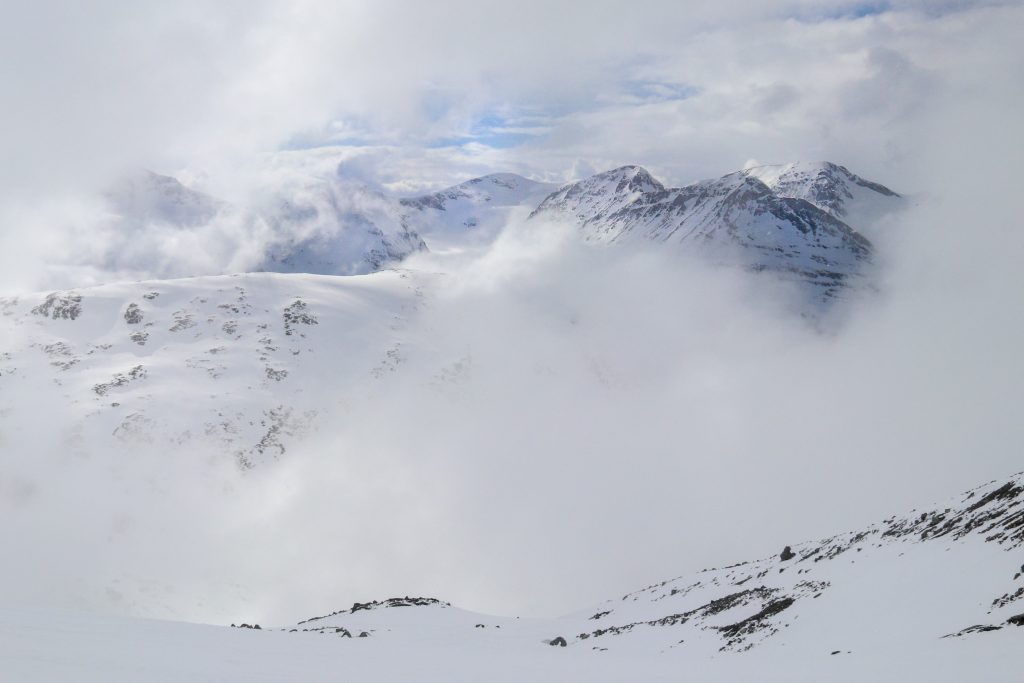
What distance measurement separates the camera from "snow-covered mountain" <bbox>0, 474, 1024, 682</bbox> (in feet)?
48.6

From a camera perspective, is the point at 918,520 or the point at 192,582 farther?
the point at 192,582

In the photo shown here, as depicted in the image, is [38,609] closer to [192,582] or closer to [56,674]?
[56,674]

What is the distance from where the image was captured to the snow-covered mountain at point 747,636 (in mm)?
14820

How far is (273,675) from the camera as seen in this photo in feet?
50.1

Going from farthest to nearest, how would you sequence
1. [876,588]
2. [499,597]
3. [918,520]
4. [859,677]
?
[499,597], [918,520], [876,588], [859,677]

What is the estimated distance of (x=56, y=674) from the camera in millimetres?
12258

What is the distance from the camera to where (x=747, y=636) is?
30016 millimetres

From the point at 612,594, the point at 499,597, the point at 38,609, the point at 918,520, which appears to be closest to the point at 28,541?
the point at 499,597

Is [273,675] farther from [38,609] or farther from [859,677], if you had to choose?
[859,677]

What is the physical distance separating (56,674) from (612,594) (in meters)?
199

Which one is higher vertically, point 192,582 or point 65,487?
point 65,487

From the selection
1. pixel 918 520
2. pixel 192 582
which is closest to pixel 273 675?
pixel 918 520

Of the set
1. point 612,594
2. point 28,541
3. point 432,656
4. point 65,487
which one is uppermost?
point 65,487

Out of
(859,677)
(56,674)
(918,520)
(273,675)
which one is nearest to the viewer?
(56,674)
